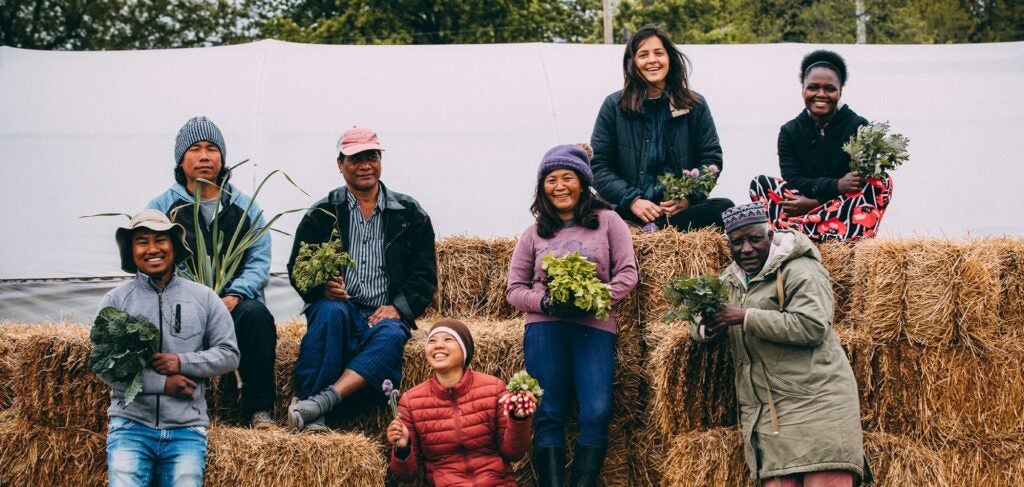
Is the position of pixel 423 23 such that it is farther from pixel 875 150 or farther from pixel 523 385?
pixel 523 385

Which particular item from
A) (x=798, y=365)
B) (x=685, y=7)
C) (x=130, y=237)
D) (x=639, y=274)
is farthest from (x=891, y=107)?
(x=685, y=7)

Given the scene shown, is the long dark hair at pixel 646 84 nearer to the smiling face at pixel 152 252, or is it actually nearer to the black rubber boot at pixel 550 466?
the black rubber boot at pixel 550 466

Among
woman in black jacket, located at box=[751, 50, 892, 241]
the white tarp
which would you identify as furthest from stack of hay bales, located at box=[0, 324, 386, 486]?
the white tarp

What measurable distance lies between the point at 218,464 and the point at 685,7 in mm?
19082

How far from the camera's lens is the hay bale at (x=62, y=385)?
5.57 metres

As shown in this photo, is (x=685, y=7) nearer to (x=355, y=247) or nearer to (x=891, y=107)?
(x=891, y=107)

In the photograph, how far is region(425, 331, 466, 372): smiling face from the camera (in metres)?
5.44

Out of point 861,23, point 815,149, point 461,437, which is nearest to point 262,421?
point 461,437

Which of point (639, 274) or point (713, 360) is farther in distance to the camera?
point (639, 274)

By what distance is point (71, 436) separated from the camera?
561 cm

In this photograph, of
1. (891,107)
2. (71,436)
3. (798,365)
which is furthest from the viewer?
(891,107)

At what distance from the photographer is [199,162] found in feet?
20.7

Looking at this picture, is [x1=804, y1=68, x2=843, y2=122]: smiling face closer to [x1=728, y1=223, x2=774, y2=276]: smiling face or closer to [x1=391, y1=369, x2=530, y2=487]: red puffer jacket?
[x1=728, y1=223, x2=774, y2=276]: smiling face

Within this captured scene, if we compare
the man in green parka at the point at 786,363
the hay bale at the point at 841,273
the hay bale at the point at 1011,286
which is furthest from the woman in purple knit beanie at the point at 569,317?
the hay bale at the point at 1011,286
